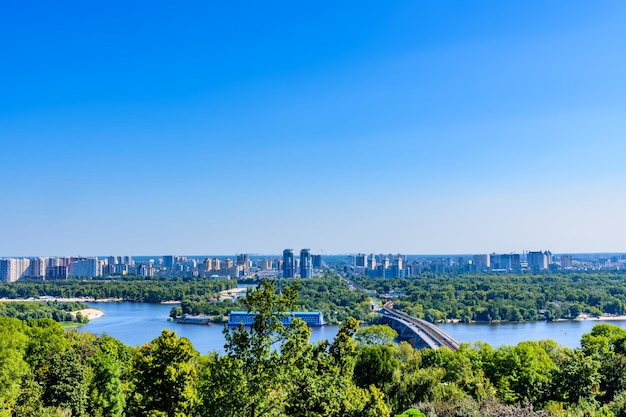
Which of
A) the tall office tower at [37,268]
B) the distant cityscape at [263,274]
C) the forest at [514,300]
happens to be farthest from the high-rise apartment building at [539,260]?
the tall office tower at [37,268]

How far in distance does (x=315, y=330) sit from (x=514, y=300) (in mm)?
14818

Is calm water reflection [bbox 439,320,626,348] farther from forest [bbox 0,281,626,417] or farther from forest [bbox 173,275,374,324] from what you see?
forest [bbox 0,281,626,417]

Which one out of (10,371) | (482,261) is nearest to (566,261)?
(482,261)

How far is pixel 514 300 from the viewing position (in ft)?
119

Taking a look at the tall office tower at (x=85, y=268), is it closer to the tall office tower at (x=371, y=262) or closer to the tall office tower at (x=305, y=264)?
the tall office tower at (x=305, y=264)

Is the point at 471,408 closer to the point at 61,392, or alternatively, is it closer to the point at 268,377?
the point at 268,377

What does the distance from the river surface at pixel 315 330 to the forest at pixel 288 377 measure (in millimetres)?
10534


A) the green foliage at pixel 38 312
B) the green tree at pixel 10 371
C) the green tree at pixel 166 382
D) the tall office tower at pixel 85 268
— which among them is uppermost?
the green tree at pixel 166 382

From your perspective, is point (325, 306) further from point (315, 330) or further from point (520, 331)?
point (520, 331)

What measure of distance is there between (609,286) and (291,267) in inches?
1302

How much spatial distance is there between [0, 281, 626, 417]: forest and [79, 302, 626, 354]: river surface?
10534 mm

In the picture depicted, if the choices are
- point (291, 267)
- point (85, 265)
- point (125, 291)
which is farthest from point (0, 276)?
point (291, 267)

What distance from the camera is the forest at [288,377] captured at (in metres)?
3.96

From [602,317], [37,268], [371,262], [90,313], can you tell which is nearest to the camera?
[602,317]
